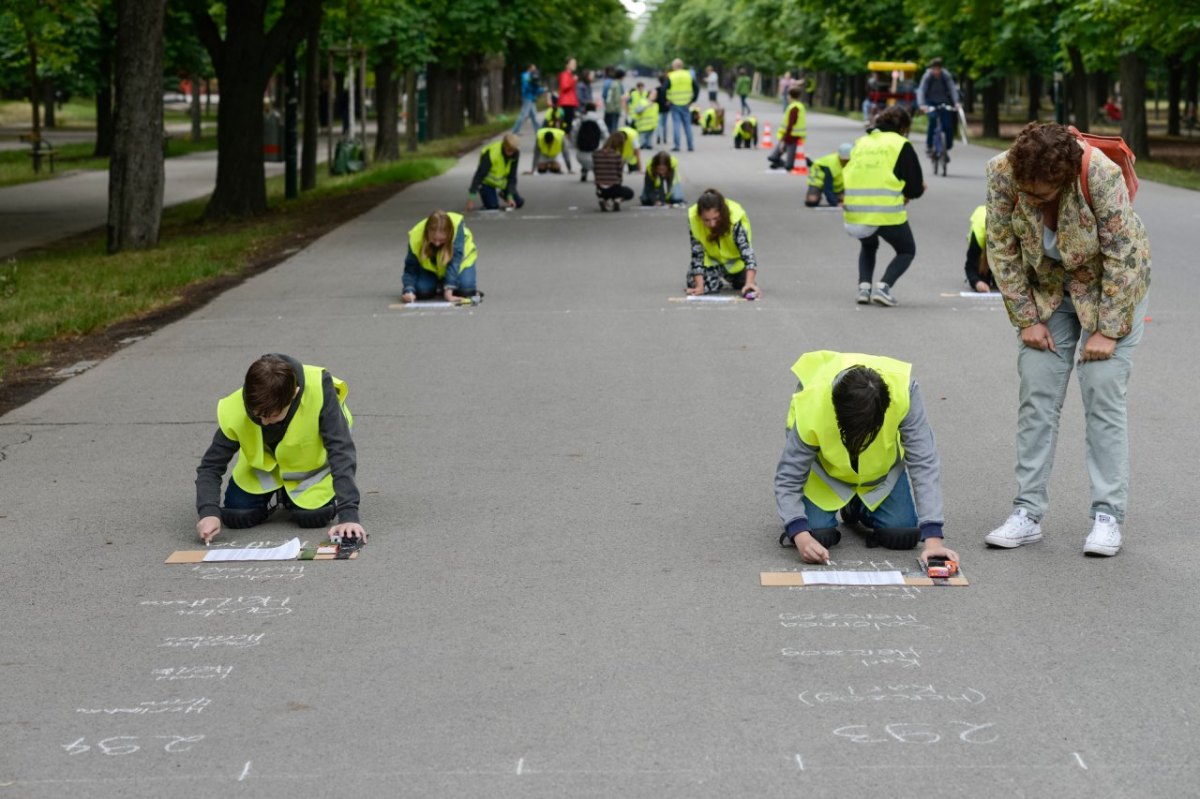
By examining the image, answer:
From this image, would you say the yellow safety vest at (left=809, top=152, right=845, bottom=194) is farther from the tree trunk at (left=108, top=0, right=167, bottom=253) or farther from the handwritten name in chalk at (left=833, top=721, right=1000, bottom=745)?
the handwritten name in chalk at (left=833, top=721, right=1000, bottom=745)

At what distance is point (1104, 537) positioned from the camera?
6.82 meters

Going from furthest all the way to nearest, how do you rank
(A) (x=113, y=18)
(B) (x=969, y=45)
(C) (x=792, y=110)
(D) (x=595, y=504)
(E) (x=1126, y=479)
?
(B) (x=969, y=45), (A) (x=113, y=18), (C) (x=792, y=110), (D) (x=595, y=504), (E) (x=1126, y=479)

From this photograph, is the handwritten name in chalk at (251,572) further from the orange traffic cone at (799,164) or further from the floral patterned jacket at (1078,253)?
the orange traffic cone at (799,164)

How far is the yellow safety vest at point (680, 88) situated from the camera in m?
38.3

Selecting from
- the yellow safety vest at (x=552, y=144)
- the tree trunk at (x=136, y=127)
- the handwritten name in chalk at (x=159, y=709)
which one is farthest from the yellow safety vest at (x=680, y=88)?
the handwritten name in chalk at (x=159, y=709)

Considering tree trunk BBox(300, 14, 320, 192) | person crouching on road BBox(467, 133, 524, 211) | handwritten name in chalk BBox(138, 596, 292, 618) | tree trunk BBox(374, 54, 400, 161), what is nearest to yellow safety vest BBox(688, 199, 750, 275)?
person crouching on road BBox(467, 133, 524, 211)

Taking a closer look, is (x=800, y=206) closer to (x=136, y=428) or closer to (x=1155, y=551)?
(x=136, y=428)

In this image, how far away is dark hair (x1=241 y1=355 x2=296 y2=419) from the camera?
6.79 m

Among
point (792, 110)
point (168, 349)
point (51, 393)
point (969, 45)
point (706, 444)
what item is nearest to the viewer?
point (706, 444)

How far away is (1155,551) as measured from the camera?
695 cm

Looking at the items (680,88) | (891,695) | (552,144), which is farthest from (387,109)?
(891,695)

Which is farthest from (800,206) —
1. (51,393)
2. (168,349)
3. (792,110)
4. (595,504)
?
(595,504)

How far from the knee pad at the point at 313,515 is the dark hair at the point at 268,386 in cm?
64

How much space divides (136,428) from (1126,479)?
557 centimetres
